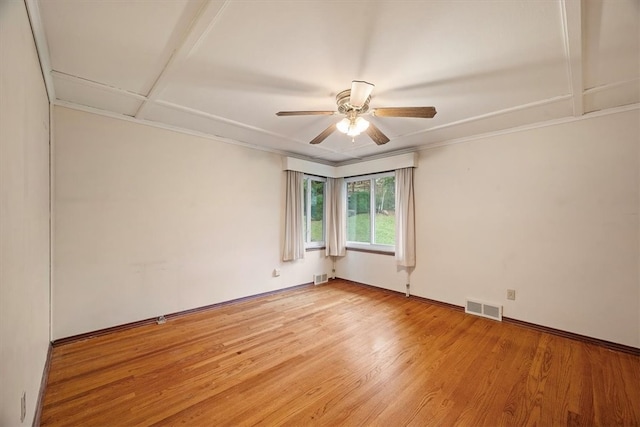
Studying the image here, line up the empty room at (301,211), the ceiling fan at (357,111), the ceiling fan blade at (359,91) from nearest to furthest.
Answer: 1. the empty room at (301,211)
2. the ceiling fan blade at (359,91)
3. the ceiling fan at (357,111)

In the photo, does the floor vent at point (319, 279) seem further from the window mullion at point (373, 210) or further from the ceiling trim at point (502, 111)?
the ceiling trim at point (502, 111)

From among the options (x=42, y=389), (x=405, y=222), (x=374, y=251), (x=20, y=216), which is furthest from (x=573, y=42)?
(x=42, y=389)

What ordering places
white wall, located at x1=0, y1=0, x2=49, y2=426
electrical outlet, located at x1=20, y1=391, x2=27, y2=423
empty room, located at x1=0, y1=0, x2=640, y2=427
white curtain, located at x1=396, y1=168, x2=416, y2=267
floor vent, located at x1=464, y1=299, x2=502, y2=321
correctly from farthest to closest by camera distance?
white curtain, located at x1=396, y1=168, x2=416, y2=267, floor vent, located at x1=464, y1=299, x2=502, y2=321, empty room, located at x1=0, y1=0, x2=640, y2=427, electrical outlet, located at x1=20, y1=391, x2=27, y2=423, white wall, located at x1=0, y1=0, x2=49, y2=426

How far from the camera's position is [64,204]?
97.7 inches

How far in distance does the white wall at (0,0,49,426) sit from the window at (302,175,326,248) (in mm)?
3352

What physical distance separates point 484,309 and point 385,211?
2015mm

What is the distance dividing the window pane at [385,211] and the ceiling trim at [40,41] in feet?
13.6

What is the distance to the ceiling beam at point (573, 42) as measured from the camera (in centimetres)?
136

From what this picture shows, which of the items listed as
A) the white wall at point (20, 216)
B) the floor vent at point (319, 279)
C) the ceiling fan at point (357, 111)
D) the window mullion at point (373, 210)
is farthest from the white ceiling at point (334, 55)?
the floor vent at point (319, 279)

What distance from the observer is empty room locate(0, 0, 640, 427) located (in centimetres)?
149

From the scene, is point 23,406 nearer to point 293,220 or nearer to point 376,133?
point 376,133

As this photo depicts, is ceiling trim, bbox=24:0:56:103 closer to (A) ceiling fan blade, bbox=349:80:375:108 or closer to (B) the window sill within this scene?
(A) ceiling fan blade, bbox=349:80:375:108

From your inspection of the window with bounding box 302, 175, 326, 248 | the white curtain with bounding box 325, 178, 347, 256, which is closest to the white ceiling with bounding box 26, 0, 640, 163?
the window with bounding box 302, 175, 326, 248

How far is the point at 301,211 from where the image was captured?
4.44 metres
